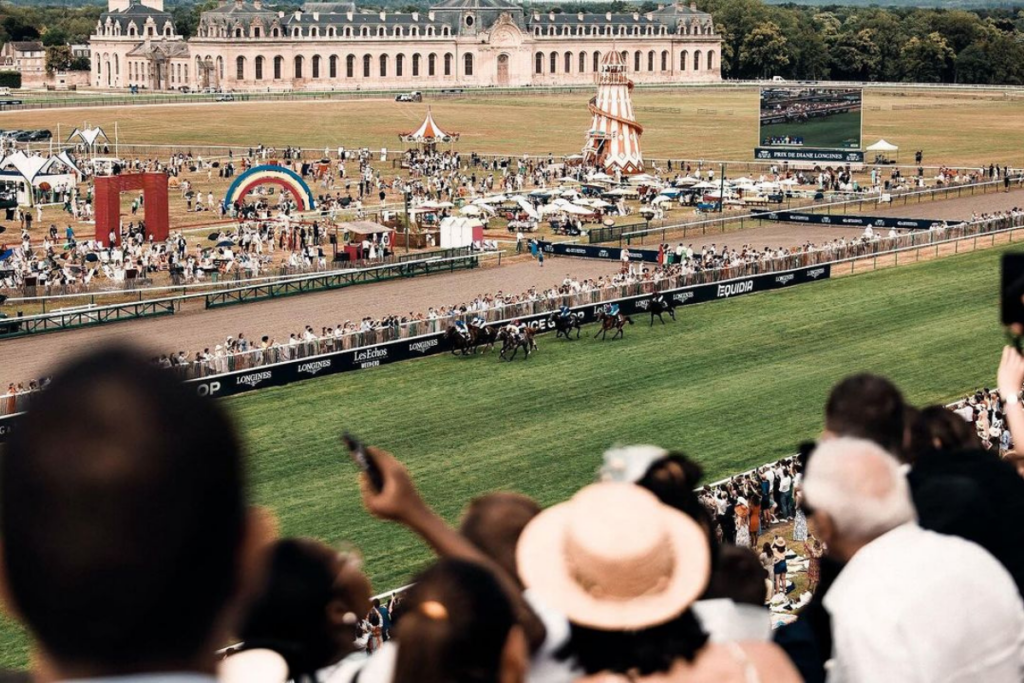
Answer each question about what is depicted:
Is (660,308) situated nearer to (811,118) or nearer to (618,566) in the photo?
(618,566)

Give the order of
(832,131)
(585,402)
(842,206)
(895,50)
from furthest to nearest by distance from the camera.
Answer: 1. (895,50)
2. (832,131)
3. (842,206)
4. (585,402)

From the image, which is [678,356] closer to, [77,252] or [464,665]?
[77,252]

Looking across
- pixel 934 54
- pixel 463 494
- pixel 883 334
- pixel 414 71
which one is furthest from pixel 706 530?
pixel 414 71

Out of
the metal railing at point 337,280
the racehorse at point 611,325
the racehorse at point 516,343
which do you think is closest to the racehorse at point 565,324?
the racehorse at point 611,325

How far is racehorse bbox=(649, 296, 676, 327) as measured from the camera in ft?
133

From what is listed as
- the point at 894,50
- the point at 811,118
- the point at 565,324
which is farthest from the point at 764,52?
the point at 565,324

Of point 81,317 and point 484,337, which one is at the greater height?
point 484,337

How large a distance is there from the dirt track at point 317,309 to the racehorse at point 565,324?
5.61 meters

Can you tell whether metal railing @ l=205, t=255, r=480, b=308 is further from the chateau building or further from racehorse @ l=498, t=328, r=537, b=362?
the chateau building

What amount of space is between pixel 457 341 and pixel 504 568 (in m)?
31.5

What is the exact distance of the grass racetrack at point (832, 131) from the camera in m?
77.0

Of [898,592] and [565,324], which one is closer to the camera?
[898,592]

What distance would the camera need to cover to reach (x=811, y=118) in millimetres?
78000

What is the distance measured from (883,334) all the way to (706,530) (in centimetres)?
3496
